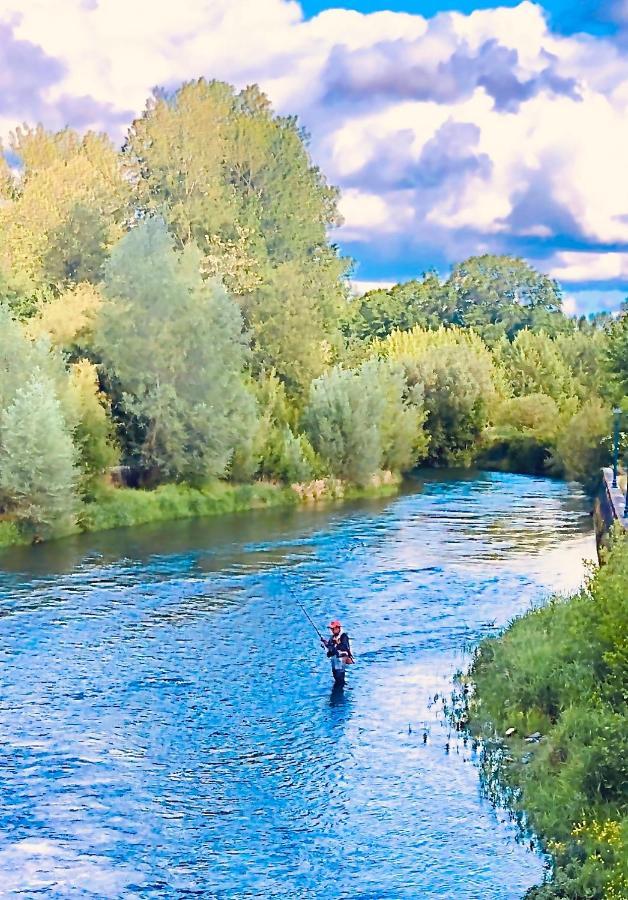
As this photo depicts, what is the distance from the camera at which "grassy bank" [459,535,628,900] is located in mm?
14633

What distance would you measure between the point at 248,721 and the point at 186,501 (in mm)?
29245

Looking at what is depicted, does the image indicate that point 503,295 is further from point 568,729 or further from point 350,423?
point 568,729

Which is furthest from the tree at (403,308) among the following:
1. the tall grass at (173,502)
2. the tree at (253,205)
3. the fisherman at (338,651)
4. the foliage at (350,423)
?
the fisherman at (338,651)

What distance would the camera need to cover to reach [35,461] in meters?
40.7

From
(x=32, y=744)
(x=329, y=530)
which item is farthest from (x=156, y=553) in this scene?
(x=32, y=744)

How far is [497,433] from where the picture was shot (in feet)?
250

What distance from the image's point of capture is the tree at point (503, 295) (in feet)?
440

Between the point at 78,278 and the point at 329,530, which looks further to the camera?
the point at 78,278

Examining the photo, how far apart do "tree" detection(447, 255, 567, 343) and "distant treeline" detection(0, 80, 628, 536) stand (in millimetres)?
42416

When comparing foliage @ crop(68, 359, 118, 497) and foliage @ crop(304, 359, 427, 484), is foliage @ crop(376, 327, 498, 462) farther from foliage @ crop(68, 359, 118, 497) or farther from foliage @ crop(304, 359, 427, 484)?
foliage @ crop(68, 359, 118, 497)

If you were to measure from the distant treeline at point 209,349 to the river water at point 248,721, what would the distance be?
826 cm

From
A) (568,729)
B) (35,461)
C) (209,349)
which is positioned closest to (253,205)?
(209,349)

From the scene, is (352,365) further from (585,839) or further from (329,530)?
(585,839)

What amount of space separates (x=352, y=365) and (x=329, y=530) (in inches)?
1061
